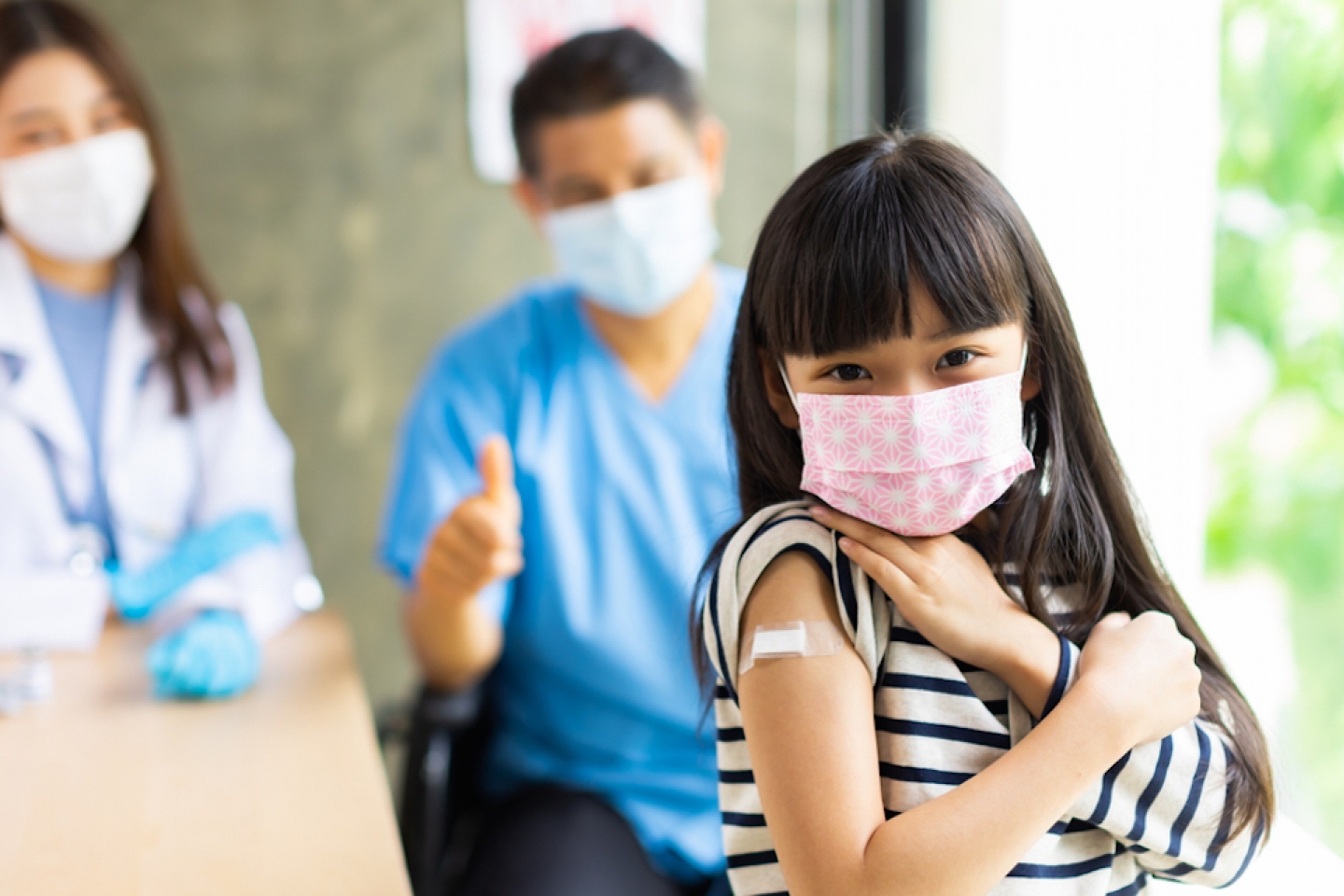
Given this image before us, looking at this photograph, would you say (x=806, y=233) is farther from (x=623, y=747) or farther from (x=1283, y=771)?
(x=623, y=747)

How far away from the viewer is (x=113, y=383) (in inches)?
60.1

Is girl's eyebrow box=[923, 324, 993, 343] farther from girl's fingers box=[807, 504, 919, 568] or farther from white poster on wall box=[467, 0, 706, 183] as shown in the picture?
white poster on wall box=[467, 0, 706, 183]

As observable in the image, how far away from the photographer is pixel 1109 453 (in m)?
0.86

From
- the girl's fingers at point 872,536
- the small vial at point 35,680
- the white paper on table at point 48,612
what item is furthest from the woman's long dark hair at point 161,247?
the girl's fingers at point 872,536

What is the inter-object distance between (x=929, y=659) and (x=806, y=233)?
30cm

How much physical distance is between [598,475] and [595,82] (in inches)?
19.3

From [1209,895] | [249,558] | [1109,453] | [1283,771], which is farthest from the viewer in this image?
[249,558]

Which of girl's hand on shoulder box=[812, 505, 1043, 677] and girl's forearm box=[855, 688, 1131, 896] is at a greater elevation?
girl's hand on shoulder box=[812, 505, 1043, 677]

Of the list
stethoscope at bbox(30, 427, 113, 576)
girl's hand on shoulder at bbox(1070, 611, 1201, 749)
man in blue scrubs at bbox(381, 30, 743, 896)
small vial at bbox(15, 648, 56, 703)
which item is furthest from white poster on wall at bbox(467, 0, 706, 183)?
girl's hand on shoulder at bbox(1070, 611, 1201, 749)

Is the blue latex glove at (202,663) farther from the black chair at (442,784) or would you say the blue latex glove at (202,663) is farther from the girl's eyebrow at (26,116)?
the girl's eyebrow at (26,116)

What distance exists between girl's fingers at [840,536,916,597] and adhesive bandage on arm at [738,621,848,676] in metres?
0.04

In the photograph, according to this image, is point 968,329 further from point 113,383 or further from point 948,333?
point 113,383

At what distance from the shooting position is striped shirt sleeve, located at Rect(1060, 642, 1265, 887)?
2.49ft

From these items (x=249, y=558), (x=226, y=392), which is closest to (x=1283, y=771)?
(x=249, y=558)
